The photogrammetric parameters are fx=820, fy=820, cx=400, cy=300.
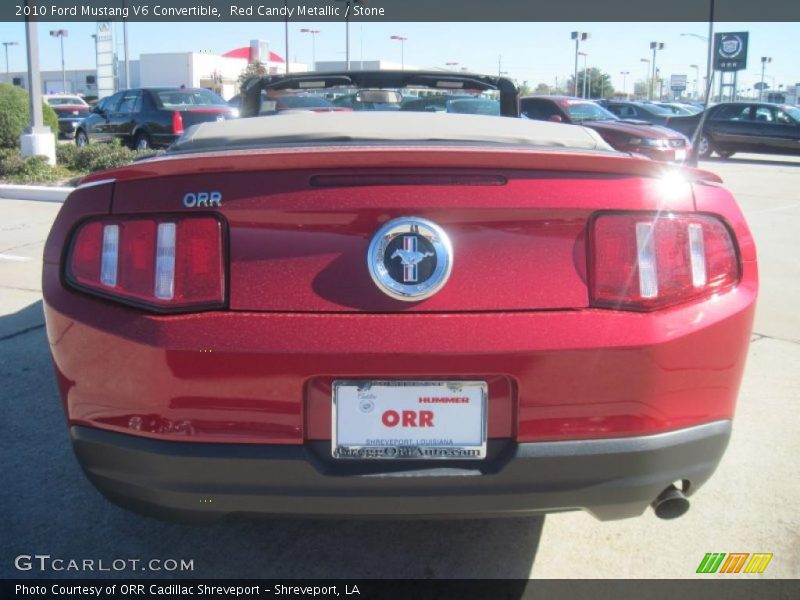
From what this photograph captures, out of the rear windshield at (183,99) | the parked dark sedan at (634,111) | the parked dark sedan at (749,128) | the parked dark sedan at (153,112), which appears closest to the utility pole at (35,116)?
the parked dark sedan at (153,112)

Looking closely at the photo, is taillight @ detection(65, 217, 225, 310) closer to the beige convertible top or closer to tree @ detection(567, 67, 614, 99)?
the beige convertible top

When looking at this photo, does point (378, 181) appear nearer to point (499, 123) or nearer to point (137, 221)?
point (137, 221)

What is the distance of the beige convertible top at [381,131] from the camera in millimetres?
2689

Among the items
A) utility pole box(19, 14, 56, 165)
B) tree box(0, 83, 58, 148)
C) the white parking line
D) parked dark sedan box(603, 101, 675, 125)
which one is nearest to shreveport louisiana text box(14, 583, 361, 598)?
the white parking line

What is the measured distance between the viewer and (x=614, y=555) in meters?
2.67

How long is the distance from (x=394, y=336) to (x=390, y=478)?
352 mm

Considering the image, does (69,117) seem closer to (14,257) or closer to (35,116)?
(35,116)

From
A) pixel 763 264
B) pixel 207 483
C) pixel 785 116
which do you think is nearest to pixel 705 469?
pixel 207 483

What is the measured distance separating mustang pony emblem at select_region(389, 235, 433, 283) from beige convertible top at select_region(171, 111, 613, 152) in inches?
28.9

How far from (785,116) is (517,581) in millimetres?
21926

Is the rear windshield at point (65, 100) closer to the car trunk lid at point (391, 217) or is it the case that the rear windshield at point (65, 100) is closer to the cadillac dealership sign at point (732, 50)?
the cadillac dealership sign at point (732, 50)

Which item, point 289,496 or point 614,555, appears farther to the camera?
point 614,555

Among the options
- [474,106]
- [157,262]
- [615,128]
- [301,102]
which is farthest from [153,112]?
[157,262]

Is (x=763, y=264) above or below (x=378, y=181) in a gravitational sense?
below
